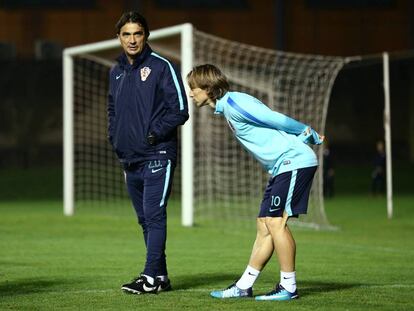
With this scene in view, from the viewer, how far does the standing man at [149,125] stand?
7.64 metres

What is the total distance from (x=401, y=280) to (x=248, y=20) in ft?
84.4

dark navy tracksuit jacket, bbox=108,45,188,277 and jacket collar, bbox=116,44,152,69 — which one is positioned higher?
jacket collar, bbox=116,44,152,69

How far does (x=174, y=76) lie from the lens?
306 inches

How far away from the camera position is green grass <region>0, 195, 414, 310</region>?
7.27 meters

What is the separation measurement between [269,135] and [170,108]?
0.86 meters

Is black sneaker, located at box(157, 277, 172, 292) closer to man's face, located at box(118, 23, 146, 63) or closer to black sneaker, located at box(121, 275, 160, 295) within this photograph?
black sneaker, located at box(121, 275, 160, 295)

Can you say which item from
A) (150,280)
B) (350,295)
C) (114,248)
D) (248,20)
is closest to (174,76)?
(150,280)

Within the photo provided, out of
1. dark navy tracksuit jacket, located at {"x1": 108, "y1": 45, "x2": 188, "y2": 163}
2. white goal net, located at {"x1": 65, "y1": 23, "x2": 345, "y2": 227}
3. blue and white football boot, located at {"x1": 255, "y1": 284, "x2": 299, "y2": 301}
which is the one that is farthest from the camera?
white goal net, located at {"x1": 65, "y1": 23, "x2": 345, "y2": 227}

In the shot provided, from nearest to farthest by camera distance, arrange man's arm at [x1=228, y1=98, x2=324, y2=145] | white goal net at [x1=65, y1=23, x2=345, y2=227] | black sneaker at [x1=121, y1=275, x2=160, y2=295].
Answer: man's arm at [x1=228, y1=98, x2=324, y2=145], black sneaker at [x1=121, y1=275, x2=160, y2=295], white goal net at [x1=65, y1=23, x2=345, y2=227]

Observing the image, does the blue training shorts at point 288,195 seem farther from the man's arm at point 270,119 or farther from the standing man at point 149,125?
the standing man at point 149,125

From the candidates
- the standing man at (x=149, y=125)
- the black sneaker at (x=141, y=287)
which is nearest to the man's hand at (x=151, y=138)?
the standing man at (x=149, y=125)

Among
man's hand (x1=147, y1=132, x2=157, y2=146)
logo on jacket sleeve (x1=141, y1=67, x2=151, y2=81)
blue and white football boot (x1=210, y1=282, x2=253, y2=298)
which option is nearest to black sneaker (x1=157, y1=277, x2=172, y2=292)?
blue and white football boot (x1=210, y1=282, x2=253, y2=298)

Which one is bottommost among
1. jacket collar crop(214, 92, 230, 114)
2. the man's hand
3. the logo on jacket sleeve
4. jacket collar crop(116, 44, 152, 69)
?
the man's hand

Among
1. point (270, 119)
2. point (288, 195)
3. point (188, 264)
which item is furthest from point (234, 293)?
point (188, 264)
